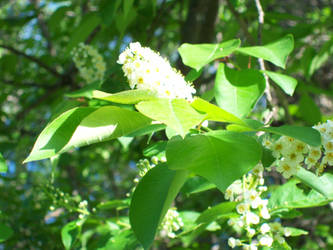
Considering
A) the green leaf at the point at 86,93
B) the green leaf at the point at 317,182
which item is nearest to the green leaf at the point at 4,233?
the green leaf at the point at 86,93

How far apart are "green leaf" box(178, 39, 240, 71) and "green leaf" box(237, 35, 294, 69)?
2.1 inches

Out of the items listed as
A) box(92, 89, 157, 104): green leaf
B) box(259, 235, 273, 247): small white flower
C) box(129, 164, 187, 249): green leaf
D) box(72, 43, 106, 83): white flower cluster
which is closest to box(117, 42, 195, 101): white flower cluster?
box(92, 89, 157, 104): green leaf

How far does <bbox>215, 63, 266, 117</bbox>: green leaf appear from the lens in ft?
3.92

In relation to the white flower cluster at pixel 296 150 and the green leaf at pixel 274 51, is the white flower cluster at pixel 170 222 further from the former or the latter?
the green leaf at pixel 274 51

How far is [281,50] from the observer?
1398 millimetres

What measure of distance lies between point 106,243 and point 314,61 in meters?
1.77

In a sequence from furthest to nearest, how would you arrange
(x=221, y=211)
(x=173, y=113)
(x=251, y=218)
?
(x=221, y=211) < (x=251, y=218) < (x=173, y=113)

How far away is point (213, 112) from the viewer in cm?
Result: 89

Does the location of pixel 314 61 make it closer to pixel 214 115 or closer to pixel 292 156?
pixel 292 156

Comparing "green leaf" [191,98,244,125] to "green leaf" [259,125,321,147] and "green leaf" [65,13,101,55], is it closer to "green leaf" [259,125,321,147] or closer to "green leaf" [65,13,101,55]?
"green leaf" [259,125,321,147]

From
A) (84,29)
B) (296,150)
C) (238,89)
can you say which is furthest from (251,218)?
(84,29)

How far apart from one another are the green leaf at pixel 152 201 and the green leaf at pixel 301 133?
235 millimetres

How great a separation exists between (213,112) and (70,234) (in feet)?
3.34

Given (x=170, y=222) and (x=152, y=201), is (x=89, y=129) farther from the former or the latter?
(x=170, y=222)
